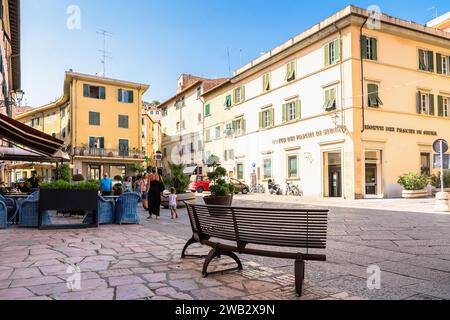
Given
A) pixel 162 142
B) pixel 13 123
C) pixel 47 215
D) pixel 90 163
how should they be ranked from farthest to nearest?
pixel 162 142, pixel 90 163, pixel 47 215, pixel 13 123

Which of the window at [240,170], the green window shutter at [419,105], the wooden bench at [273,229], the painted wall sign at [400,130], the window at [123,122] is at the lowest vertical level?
the wooden bench at [273,229]

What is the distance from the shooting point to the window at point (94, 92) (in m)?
39.2

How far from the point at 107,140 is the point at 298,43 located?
24.0 m

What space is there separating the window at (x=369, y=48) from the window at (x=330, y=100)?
8.39 feet

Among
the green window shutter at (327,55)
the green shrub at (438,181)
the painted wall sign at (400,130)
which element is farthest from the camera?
the green shrub at (438,181)

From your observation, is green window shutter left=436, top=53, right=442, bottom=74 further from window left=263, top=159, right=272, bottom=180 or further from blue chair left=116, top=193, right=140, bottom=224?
blue chair left=116, top=193, right=140, bottom=224

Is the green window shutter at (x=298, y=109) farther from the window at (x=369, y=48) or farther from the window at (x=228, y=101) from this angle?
the window at (x=228, y=101)

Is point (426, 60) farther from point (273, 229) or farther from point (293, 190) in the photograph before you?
point (273, 229)

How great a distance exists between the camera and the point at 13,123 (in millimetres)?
7414

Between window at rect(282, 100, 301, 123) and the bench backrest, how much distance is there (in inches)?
Result: 847

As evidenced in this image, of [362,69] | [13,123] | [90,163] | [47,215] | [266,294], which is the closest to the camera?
[266,294]

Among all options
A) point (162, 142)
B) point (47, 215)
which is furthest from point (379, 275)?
point (162, 142)

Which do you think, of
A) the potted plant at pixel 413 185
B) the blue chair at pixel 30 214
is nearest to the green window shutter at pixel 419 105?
the potted plant at pixel 413 185
